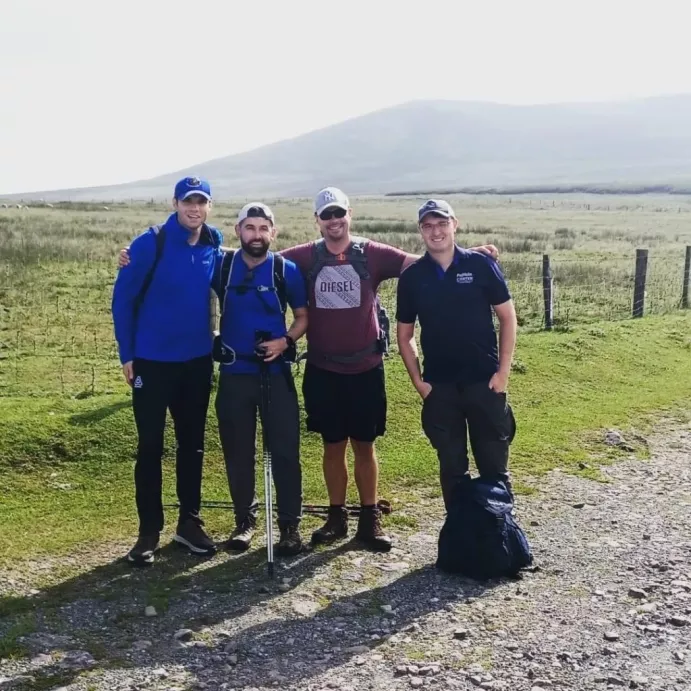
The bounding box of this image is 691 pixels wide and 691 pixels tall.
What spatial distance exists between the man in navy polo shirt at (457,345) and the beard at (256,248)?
96 centimetres

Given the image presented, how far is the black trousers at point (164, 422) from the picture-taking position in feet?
18.4

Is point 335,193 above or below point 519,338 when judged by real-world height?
above

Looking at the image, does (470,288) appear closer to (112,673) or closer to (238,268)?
(238,268)

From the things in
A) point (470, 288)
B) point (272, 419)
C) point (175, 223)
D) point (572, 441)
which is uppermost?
point (175, 223)

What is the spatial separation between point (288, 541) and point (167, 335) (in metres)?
1.64

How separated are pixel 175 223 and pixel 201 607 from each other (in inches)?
97.6

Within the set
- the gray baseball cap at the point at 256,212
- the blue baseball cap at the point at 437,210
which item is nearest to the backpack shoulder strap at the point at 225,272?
the gray baseball cap at the point at 256,212

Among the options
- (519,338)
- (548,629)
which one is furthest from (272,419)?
(519,338)

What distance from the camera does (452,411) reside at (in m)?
5.69

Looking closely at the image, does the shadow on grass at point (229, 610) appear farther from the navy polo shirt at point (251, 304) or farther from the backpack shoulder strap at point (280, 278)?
the backpack shoulder strap at point (280, 278)

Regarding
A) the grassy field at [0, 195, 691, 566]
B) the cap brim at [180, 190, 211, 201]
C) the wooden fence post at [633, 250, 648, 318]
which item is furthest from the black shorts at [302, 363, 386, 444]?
the wooden fence post at [633, 250, 648, 318]

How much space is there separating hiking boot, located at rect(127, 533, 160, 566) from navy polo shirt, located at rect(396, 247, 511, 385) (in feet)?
7.34

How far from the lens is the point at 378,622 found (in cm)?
472

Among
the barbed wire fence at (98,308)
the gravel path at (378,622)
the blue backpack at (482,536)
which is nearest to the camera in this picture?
the gravel path at (378,622)
